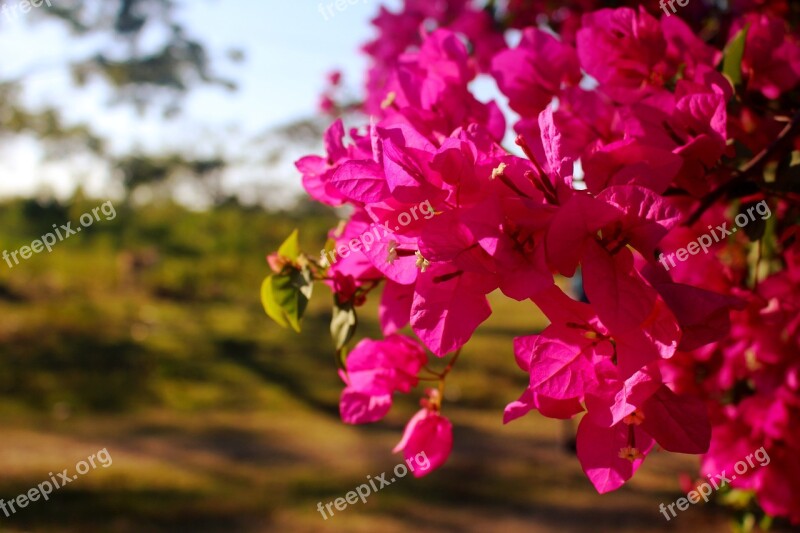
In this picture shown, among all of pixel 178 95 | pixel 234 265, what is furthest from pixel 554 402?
pixel 234 265

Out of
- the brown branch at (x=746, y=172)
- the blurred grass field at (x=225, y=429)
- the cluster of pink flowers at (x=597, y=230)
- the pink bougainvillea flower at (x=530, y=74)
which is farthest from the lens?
the blurred grass field at (x=225, y=429)

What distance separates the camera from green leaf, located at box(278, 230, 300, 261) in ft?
2.45

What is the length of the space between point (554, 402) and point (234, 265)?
24.8ft

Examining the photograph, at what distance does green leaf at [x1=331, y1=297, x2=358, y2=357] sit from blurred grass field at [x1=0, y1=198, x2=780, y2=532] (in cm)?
226

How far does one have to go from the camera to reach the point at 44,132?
234 inches

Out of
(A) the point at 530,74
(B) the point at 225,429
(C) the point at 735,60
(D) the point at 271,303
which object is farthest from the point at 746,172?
(B) the point at 225,429

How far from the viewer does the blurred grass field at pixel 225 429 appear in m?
2.96

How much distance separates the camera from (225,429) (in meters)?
3.93

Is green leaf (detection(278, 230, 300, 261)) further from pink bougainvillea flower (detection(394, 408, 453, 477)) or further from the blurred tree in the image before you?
the blurred tree

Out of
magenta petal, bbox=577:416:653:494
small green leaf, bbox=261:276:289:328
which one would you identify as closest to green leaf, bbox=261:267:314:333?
small green leaf, bbox=261:276:289:328

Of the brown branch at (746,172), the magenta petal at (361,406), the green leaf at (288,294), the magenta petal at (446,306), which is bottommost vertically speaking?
the magenta petal at (361,406)

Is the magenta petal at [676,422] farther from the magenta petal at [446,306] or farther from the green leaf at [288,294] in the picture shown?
the green leaf at [288,294]

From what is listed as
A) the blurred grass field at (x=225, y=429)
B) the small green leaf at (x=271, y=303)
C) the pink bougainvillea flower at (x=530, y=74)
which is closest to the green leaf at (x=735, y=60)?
the pink bougainvillea flower at (x=530, y=74)

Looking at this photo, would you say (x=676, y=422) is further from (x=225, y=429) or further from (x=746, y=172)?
(x=225, y=429)
